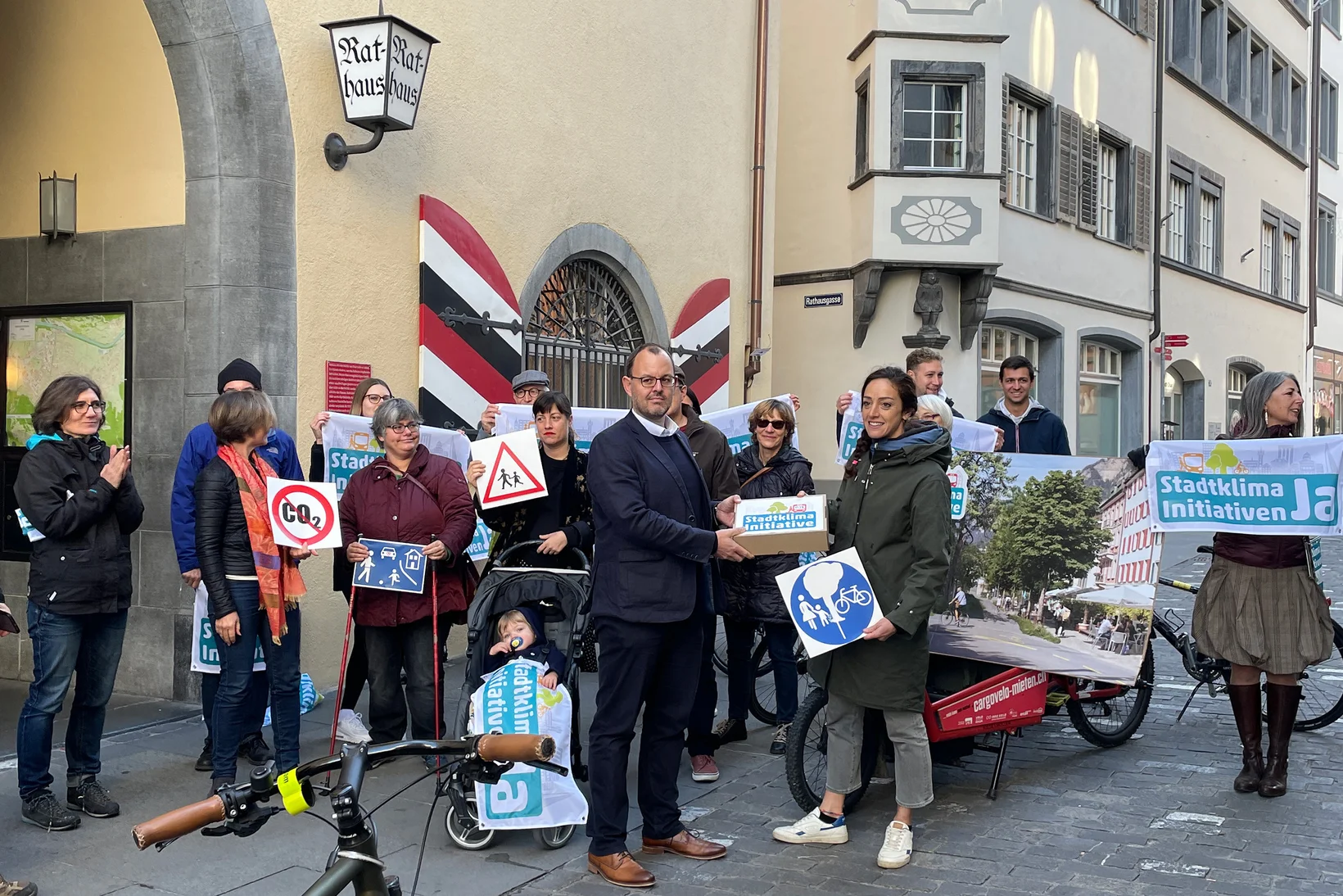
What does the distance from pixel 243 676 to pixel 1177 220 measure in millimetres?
20573

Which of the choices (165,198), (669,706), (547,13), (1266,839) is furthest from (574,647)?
(547,13)

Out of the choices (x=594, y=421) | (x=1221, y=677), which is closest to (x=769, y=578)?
(x=594, y=421)

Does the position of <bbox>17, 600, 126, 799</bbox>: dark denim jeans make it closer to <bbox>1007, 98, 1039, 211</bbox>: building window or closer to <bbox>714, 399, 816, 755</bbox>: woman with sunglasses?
<bbox>714, 399, 816, 755</bbox>: woman with sunglasses

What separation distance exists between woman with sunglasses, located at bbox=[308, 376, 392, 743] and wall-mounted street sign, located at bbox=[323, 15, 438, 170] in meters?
1.70

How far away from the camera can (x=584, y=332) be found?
10.7 m

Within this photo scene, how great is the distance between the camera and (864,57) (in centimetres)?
1622

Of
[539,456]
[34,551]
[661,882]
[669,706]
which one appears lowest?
[661,882]

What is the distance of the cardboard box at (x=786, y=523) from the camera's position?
508cm

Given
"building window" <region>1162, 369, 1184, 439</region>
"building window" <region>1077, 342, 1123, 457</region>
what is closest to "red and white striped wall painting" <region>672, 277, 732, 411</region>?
"building window" <region>1077, 342, 1123, 457</region>

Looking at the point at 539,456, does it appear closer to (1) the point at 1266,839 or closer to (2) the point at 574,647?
(2) the point at 574,647

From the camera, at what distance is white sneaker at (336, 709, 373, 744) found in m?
6.46

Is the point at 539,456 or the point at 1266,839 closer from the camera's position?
the point at 1266,839

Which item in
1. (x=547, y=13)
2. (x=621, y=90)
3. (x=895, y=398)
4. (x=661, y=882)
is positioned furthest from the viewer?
(x=621, y=90)

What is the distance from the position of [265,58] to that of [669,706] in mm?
4643
